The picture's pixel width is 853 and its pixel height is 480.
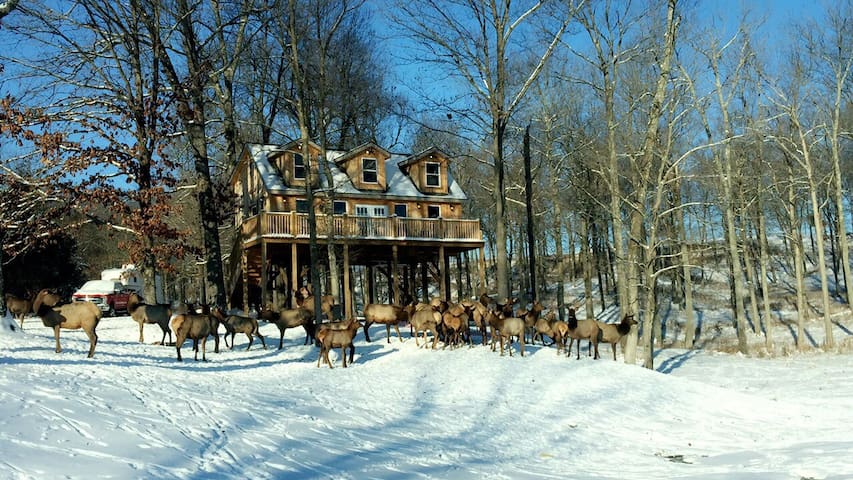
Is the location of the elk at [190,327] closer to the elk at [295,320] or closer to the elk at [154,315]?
the elk at [154,315]

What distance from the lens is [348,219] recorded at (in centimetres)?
3153

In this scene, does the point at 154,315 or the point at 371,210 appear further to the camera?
the point at 371,210

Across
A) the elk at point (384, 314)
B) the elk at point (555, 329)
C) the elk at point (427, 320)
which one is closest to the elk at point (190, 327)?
the elk at point (384, 314)

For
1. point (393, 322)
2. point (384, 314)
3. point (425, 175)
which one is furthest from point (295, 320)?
point (425, 175)

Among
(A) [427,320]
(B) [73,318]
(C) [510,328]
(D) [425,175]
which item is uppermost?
(D) [425,175]

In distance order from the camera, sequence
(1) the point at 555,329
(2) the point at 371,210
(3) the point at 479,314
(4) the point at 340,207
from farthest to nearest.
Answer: (2) the point at 371,210 → (4) the point at 340,207 → (3) the point at 479,314 → (1) the point at 555,329

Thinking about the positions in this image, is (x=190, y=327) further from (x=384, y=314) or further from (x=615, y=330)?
(x=615, y=330)

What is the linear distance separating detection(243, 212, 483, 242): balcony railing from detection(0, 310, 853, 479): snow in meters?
10.9

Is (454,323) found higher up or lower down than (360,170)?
lower down

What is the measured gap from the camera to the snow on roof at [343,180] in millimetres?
33312

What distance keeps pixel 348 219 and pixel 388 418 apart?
20.5 m

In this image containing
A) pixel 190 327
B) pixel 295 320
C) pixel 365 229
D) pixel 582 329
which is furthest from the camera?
pixel 365 229

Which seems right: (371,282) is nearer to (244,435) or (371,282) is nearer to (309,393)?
(309,393)

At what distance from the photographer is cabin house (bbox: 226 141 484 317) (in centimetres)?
3075
